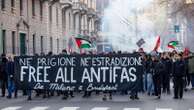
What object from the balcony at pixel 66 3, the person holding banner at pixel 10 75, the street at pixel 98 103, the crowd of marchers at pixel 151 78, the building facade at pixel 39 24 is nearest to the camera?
the street at pixel 98 103

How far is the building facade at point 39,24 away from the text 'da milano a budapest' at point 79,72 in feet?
44.3

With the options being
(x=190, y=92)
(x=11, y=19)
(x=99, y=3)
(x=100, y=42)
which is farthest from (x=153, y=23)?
(x=190, y=92)

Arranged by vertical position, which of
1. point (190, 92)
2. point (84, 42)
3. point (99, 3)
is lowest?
point (190, 92)

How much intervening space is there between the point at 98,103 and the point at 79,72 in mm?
2202

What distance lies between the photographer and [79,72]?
2227cm

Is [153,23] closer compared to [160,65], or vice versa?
[160,65]

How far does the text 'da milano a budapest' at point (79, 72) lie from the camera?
71.3 feet

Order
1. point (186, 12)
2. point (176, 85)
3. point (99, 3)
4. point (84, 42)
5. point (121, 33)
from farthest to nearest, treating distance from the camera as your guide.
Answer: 1. point (99, 3)
2. point (121, 33)
3. point (186, 12)
4. point (84, 42)
5. point (176, 85)

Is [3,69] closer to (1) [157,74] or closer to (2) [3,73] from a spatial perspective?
(2) [3,73]

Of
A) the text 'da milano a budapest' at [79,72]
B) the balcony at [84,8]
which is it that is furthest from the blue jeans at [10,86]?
the balcony at [84,8]

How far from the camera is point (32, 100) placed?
72.5ft

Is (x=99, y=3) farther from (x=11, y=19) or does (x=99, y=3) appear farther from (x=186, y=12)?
(x=11, y=19)

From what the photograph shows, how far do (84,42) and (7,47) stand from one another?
5800 millimetres

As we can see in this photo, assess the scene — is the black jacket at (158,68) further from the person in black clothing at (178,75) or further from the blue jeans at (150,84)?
the person in black clothing at (178,75)
